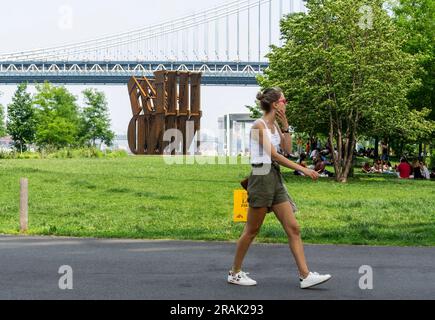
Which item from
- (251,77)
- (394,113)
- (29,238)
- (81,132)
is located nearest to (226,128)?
(81,132)

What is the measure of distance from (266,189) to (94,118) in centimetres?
7422

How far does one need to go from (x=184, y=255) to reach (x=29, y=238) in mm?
2941

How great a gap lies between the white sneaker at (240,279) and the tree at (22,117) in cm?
6475

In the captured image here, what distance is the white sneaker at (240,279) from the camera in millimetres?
7266

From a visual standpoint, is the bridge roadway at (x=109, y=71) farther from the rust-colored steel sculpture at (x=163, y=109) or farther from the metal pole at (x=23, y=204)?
the metal pole at (x=23, y=204)

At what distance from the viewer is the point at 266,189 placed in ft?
23.0

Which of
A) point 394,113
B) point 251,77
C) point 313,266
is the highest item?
point 251,77

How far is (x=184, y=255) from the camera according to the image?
9445 mm

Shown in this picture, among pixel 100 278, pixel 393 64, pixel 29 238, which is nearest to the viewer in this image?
pixel 100 278

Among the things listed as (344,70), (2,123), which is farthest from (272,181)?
(2,123)

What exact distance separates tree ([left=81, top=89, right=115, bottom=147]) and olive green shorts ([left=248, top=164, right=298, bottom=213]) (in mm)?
73673

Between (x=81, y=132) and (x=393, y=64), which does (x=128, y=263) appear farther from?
(x=81, y=132)

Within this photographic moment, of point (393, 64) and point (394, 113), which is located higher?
point (393, 64)

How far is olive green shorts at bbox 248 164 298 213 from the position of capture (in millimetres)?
7023
